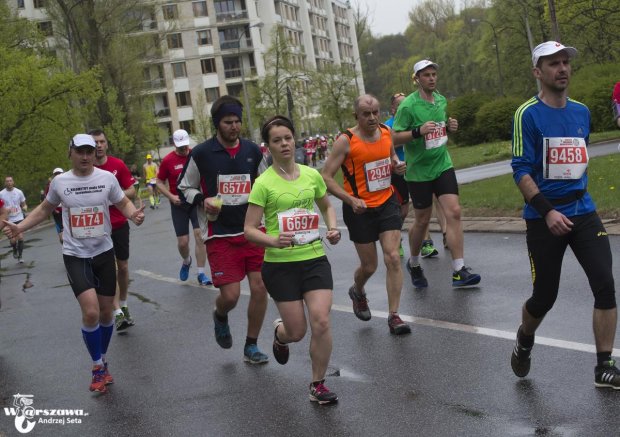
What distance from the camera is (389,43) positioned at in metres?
140

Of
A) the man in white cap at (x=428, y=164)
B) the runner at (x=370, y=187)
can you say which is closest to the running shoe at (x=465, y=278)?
the man in white cap at (x=428, y=164)

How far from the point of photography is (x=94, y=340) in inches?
283

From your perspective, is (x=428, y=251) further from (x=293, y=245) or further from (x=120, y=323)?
(x=293, y=245)

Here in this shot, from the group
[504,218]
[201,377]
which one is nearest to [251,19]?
[504,218]

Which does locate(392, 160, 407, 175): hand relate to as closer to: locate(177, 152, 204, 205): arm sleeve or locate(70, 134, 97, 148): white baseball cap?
locate(177, 152, 204, 205): arm sleeve

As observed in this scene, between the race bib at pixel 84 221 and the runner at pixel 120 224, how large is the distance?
1961 millimetres

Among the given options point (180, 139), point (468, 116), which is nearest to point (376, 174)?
point (180, 139)

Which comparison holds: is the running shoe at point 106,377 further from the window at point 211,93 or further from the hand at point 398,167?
the window at point 211,93

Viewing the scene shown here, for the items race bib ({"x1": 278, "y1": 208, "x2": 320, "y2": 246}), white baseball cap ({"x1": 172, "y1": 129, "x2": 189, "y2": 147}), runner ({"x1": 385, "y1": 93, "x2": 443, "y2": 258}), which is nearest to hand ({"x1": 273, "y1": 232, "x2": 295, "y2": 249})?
race bib ({"x1": 278, "y1": 208, "x2": 320, "y2": 246})

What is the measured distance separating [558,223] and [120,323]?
5665 millimetres

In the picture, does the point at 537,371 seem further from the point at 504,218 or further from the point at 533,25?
the point at 533,25

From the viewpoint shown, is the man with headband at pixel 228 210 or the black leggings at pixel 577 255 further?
the man with headband at pixel 228 210

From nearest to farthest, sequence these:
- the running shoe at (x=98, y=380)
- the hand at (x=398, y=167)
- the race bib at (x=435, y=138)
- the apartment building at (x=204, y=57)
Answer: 1. the running shoe at (x=98, y=380)
2. the hand at (x=398, y=167)
3. the race bib at (x=435, y=138)
4. the apartment building at (x=204, y=57)

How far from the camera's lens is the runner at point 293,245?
5.93m
